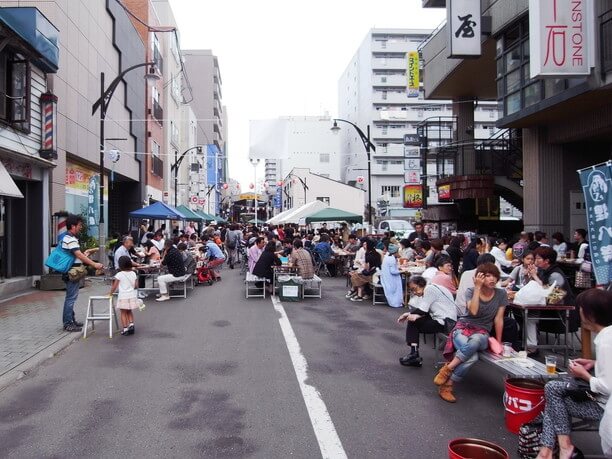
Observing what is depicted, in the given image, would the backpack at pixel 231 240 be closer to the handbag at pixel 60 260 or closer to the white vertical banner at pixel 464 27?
the white vertical banner at pixel 464 27

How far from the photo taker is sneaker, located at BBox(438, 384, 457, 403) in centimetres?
565

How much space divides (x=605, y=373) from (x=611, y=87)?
9.42 m

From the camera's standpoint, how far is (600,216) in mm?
6344

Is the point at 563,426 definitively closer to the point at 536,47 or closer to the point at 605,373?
the point at 605,373

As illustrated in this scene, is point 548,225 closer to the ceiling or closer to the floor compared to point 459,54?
closer to the floor

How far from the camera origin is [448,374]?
18.7 feet

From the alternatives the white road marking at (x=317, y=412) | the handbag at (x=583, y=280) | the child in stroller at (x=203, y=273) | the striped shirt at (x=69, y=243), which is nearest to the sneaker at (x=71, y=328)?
the striped shirt at (x=69, y=243)

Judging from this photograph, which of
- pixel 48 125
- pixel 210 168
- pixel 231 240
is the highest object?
pixel 210 168

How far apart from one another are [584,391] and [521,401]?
2.40 ft

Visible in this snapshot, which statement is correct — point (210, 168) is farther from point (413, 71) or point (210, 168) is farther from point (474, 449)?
point (474, 449)

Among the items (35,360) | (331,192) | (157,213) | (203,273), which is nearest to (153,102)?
(157,213)

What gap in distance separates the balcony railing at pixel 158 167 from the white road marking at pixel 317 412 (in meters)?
29.0

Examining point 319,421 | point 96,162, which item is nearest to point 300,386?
point 319,421

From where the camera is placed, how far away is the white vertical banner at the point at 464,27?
54.6 ft
